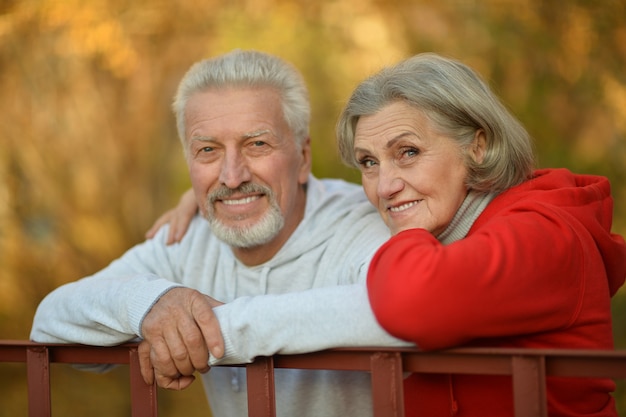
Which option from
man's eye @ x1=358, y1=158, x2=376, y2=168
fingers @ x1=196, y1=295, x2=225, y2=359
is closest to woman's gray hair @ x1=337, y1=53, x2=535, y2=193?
man's eye @ x1=358, y1=158, x2=376, y2=168

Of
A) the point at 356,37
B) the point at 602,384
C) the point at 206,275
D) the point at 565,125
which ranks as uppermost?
the point at 356,37

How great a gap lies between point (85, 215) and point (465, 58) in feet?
11.3

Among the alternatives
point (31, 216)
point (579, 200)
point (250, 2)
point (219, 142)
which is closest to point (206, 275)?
point (219, 142)

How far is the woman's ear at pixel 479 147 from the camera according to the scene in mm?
2260

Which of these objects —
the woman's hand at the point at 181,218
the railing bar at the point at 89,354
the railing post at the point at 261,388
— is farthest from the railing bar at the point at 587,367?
the woman's hand at the point at 181,218

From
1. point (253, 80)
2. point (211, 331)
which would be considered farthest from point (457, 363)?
point (253, 80)

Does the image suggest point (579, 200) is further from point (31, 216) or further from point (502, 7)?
point (31, 216)

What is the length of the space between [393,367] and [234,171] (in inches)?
45.8

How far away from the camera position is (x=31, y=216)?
248 inches

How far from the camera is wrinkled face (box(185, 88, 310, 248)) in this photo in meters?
2.74

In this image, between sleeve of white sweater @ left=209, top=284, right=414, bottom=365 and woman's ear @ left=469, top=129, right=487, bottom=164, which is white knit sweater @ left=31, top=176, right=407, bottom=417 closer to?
sleeve of white sweater @ left=209, top=284, right=414, bottom=365

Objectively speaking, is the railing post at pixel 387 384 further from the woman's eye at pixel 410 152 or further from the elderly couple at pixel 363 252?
the woman's eye at pixel 410 152

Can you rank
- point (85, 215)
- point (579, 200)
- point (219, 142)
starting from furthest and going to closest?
point (85, 215) → point (219, 142) → point (579, 200)

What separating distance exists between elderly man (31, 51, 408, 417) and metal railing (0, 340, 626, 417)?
16 cm
